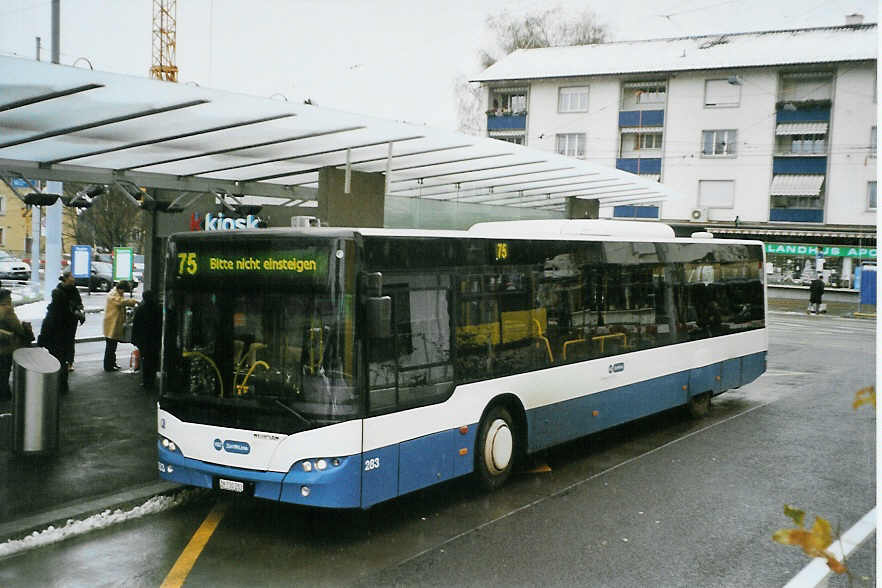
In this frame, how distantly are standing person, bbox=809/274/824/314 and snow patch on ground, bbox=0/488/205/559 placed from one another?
50.1ft

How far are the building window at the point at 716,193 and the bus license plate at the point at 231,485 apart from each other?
1509cm

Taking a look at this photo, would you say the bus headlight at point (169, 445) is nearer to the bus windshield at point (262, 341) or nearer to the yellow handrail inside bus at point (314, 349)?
the bus windshield at point (262, 341)

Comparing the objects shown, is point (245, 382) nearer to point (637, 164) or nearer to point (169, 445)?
point (169, 445)

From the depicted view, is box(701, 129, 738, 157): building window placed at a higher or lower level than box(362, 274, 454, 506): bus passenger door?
higher

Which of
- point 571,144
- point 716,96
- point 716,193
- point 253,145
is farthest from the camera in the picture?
point 571,144

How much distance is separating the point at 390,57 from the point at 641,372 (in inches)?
205

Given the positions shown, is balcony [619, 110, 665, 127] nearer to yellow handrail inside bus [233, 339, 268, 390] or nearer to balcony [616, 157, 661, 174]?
balcony [616, 157, 661, 174]

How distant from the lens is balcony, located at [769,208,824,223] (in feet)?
38.1

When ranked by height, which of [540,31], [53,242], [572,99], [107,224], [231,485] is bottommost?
[231,485]

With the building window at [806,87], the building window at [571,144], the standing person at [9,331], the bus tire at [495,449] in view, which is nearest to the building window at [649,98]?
the building window at [571,144]

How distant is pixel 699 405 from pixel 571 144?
23.7 metres

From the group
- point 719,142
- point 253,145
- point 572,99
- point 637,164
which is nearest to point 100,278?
point 572,99

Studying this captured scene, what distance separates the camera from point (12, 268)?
34219mm

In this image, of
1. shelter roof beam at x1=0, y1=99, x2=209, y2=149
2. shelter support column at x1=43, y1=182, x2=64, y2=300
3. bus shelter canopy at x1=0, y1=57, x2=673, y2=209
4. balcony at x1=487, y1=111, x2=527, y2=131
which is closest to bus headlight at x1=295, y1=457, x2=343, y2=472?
bus shelter canopy at x1=0, y1=57, x2=673, y2=209
